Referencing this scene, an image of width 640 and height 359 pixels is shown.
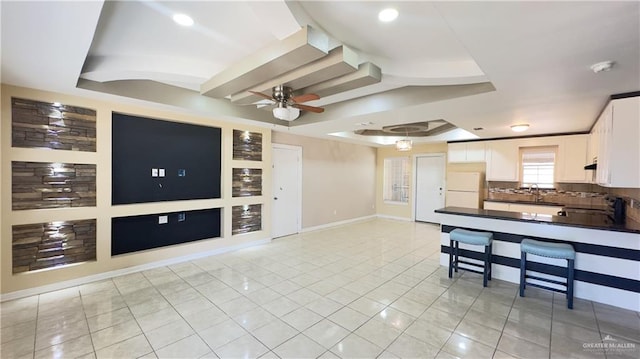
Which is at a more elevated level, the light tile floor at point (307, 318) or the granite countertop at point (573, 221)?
the granite countertop at point (573, 221)

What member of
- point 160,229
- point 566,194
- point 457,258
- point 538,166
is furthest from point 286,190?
point 566,194

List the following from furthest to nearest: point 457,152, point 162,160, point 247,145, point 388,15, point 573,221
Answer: point 457,152 < point 247,145 < point 162,160 < point 573,221 < point 388,15

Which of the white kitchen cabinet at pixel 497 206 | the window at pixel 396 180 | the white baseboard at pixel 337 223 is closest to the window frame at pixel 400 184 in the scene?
the window at pixel 396 180

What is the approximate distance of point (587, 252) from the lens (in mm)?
3152

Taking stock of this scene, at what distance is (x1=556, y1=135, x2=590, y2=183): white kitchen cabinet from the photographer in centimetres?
505

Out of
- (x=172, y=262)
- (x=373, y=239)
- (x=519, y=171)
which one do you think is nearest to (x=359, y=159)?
(x=373, y=239)

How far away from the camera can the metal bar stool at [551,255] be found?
9.80ft

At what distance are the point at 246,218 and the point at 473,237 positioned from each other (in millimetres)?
4025

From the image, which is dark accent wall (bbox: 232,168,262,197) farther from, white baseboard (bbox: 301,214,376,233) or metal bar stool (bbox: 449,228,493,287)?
metal bar stool (bbox: 449,228,493,287)

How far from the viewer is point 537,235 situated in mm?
3490

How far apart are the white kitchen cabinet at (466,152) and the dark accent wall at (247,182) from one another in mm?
4756

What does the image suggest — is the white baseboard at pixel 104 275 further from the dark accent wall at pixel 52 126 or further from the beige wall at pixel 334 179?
the beige wall at pixel 334 179

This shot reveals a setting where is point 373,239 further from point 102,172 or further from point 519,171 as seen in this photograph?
point 102,172

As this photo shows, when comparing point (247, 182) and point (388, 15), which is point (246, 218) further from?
point (388, 15)
